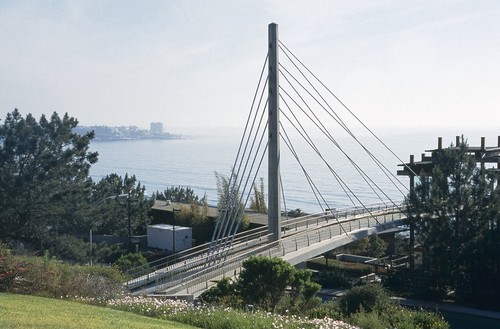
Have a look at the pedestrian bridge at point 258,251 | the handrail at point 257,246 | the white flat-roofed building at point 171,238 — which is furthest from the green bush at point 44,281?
the white flat-roofed building at point 171,238

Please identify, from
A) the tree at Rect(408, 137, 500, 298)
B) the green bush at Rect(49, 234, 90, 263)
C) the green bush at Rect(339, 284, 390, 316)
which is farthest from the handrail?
the green bush at Rect(339, 284, 390, 316)

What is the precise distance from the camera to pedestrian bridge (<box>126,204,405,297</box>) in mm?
21047

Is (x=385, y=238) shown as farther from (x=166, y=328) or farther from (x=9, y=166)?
(x=166, y=328)

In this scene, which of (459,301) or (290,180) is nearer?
(459,301)

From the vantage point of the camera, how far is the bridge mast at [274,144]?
2614 centimetres

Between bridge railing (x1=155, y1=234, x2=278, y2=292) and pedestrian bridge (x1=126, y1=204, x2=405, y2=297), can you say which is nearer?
bridge railing (x1=155, y1=234, x2=278, y2=292)

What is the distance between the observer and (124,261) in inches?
1089

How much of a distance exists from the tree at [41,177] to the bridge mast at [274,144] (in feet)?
30.8

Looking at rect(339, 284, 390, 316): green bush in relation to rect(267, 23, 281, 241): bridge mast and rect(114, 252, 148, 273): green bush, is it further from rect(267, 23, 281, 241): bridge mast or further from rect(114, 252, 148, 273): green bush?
rect(114, 252, 148, 273): green bush

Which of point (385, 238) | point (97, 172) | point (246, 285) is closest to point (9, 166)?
point (246, 285)

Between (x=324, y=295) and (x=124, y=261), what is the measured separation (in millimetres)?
8978

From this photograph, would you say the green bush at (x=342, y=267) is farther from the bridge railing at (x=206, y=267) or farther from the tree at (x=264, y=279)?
the tree at (x=264, y=279)

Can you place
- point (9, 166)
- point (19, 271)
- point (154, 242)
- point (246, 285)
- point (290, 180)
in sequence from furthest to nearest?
point (290, 180), point (154, 242), point (9, 166), point (246, 285), point (19, 271)

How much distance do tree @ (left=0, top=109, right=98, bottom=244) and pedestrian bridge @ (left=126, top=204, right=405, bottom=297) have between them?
497cm
